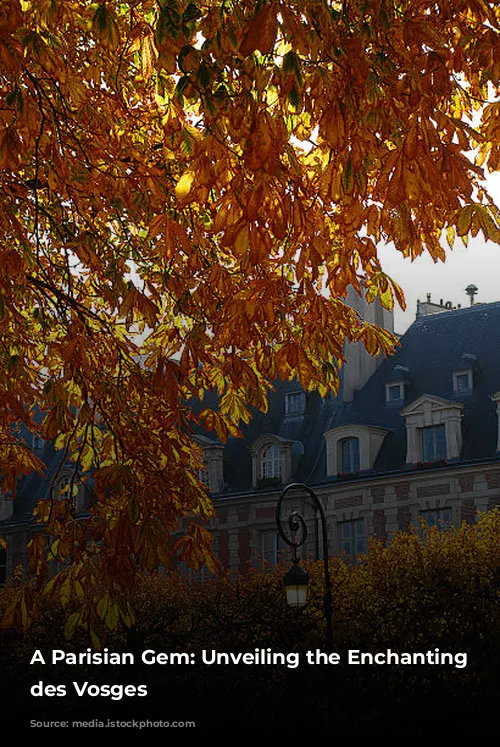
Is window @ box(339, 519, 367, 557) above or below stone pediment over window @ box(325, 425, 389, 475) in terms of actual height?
below

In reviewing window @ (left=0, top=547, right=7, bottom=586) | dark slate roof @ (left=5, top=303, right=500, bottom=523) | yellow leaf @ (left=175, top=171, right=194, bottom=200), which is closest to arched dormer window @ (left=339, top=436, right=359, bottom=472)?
dark slate roof @ (left=5, top=303, right=500, bottom=523)

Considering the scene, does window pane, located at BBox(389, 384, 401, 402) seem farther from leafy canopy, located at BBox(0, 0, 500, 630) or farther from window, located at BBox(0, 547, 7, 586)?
leafy canopy, located at BBox(0, 0, 500, 630)

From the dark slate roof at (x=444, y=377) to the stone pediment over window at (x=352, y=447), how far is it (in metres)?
0.33

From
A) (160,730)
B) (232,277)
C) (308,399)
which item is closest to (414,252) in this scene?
(232,277)

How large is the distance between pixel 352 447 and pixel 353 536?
9.97ft

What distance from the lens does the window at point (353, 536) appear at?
3198cm

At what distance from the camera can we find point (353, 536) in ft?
106

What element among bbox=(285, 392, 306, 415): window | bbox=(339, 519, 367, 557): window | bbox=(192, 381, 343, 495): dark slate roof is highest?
bbox=(285, 392, 306, 415): window

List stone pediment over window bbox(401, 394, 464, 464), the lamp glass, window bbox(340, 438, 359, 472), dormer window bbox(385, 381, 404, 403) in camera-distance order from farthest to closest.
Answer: dormer window bbox(385, 381, 404, 403) → window bbox(340, 438, 359, 472) → stone pediment over window bbox(401, 394, 464, 464) → the lamp glass

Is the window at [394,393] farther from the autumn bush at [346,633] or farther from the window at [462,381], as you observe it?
the autumn bush at [346,633]

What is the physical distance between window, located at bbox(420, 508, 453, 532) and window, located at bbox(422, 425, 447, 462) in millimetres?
1579

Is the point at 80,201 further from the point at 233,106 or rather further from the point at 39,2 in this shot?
the point at 233,106

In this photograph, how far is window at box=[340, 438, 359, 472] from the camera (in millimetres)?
33406

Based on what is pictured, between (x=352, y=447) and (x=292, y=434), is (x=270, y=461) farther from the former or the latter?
(x=352, y=447)
